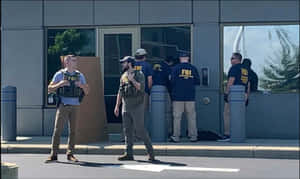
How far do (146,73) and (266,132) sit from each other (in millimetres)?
3283

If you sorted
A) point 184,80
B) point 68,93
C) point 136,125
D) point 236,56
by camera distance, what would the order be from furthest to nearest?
point 236,56 → point 184,80 → point 68,93 → point 136,125

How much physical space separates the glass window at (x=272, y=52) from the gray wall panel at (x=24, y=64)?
190 inches

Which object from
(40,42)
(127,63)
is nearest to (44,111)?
(40,42)

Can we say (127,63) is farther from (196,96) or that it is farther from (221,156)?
(196,96)

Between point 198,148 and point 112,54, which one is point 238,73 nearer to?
point 198,148

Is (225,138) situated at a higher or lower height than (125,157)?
higher

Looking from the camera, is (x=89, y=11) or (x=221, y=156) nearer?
(x=221, y=156)

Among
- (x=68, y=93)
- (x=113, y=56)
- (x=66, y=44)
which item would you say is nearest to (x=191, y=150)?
(x=68, y=93)

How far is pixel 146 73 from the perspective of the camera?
10.5 meters

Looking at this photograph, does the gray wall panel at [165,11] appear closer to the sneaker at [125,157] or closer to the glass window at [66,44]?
the glass window at [66,44]

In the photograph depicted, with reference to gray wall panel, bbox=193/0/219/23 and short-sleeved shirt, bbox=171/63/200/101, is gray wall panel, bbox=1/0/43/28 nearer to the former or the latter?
gray wall panel, bbox=193/0/219/23

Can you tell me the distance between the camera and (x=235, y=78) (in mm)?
10836

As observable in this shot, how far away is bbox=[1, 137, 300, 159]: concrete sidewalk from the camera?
9.38 m

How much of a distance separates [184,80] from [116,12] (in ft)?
9.25
